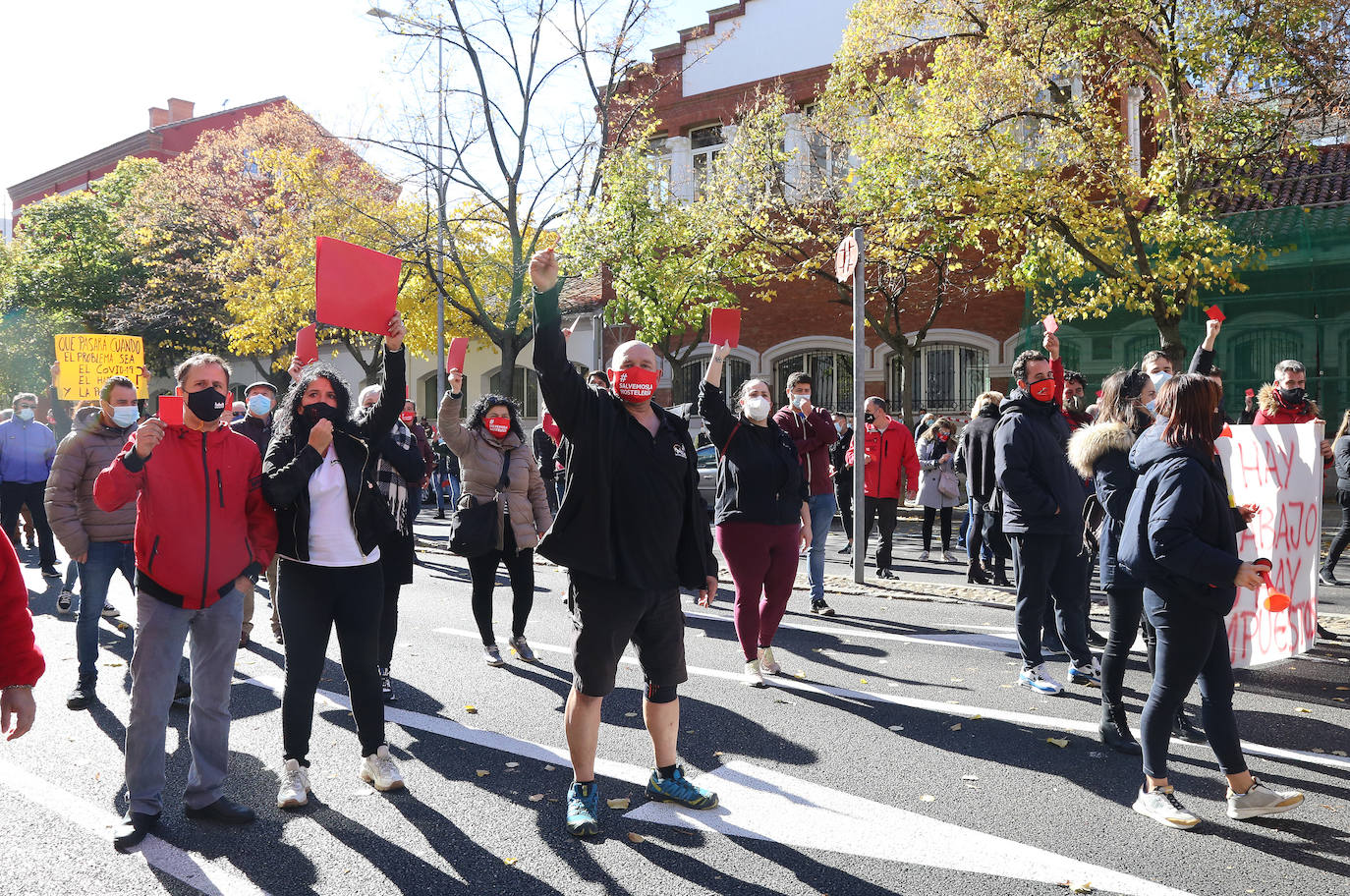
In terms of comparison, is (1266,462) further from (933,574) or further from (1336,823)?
(933,574)

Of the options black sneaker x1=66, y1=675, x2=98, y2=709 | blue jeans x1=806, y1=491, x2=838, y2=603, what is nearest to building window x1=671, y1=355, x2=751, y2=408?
blue jeans x1=806, y1=491, x2=838, y2=603

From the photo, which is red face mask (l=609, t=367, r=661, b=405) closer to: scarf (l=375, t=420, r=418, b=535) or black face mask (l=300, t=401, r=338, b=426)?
black face mask (l=300, t=401, r=338, b=426)

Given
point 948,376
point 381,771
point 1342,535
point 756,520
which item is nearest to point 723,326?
point 756,520

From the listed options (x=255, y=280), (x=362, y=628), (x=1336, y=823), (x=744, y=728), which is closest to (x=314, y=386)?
(x=362, y=628)

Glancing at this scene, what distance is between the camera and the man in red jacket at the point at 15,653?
2578 mm

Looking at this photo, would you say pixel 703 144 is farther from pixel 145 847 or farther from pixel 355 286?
pixel 145 847

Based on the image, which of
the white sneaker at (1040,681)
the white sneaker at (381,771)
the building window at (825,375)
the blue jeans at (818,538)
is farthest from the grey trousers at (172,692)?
the building window at (825,375)

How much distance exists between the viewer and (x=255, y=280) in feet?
89.8

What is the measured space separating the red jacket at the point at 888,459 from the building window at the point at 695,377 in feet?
48.8

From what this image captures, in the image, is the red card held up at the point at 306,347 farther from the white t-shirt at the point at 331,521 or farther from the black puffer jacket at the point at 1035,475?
the black puffer jacket at the point at 1035,475

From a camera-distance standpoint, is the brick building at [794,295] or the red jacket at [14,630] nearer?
the red jacket at [14,630]

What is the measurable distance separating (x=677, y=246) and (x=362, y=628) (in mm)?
18829

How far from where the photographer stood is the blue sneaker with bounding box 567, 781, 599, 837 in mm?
3914

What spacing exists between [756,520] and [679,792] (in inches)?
88.7
